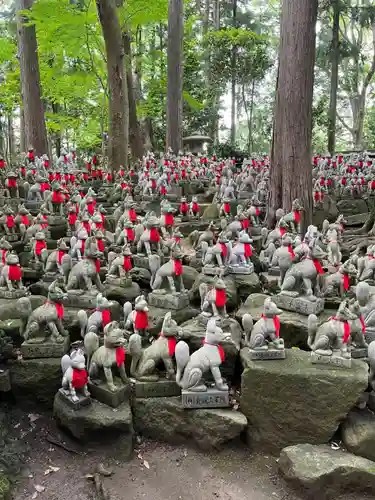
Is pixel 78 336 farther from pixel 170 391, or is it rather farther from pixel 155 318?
pixel 170 391

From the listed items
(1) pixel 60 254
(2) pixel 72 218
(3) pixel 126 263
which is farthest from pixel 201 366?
(2) pixel 72 218

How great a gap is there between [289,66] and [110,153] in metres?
5.71

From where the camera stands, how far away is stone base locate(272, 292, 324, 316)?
5363 millimetres

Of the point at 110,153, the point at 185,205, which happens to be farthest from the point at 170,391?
the point at 110,153

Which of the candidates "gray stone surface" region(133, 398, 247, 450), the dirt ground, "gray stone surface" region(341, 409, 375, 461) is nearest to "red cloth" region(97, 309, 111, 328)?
"gray stone surface" region(133, 398, 247, 450)

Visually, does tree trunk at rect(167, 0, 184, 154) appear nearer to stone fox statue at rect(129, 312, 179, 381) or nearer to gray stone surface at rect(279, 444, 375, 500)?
stone fox statue at rect(129, 312, 179, 381)

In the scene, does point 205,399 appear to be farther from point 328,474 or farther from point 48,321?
point 48,321

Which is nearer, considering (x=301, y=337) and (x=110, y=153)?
(x=301, y=337)

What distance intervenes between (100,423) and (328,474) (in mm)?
2095

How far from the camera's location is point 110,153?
1234cm

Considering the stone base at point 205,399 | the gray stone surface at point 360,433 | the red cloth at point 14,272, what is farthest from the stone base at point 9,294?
the gray stone surface at point 360,433

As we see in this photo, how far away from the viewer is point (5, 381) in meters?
4.55

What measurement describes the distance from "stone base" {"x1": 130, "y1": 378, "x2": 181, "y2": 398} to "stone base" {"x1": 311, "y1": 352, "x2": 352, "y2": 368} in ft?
4.62

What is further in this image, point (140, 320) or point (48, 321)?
point (140, 320)
